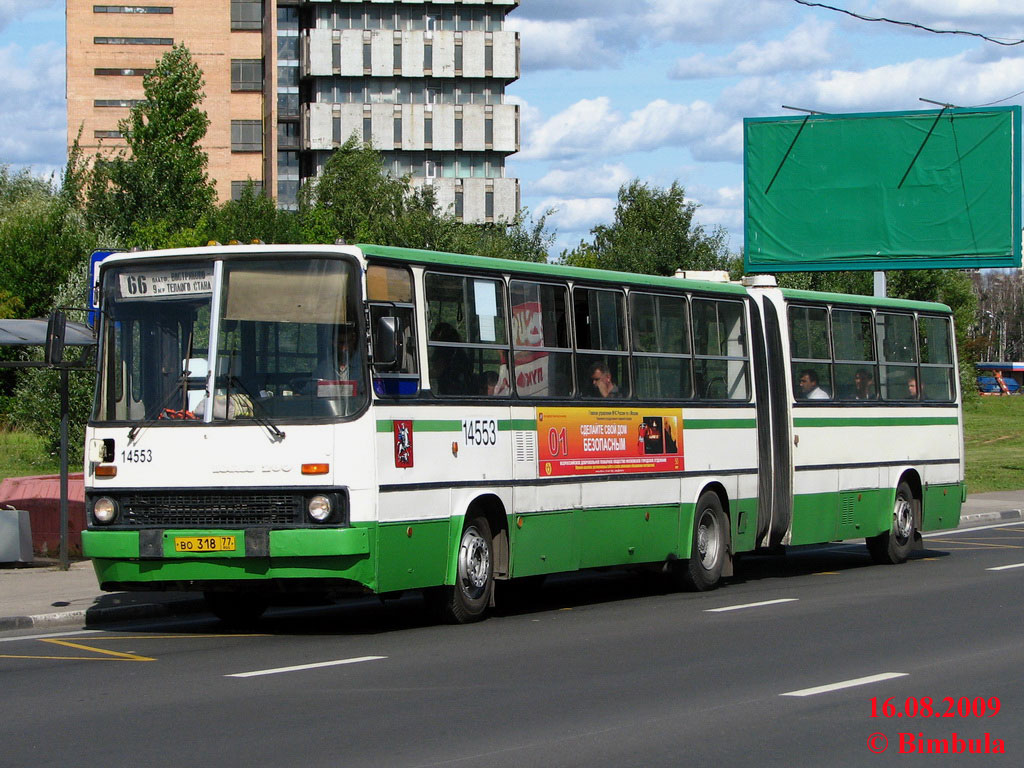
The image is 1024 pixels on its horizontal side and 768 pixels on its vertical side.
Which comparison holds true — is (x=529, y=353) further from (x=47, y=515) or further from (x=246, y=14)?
(x=246, y=14)

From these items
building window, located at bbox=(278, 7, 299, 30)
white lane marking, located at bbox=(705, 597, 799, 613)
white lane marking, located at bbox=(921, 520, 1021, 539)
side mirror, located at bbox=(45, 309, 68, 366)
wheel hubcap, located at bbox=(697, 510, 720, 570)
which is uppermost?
building window, located at bbox=(278, 7, 299, 30)

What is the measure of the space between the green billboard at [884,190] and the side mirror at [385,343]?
24781 millimetres

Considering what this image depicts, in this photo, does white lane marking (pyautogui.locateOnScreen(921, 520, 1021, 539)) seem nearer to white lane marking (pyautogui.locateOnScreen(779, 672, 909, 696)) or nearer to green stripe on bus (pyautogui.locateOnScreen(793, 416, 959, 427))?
green stripe on bus (pyautogui.locateOnScreen(793, 416, 959, 427))

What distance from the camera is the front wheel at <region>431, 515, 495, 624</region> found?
13727 millimetres

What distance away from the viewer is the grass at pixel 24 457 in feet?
126

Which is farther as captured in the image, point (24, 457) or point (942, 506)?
point (24, 457)

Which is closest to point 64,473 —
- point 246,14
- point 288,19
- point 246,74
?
point 246,74

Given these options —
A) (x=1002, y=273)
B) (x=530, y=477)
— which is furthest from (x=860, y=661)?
(x=1002, y=273)

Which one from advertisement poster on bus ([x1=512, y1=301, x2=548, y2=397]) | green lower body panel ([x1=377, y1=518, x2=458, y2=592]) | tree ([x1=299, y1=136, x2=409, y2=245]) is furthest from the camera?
tree ([x1=299, y1=136, x2=409, y2=245])

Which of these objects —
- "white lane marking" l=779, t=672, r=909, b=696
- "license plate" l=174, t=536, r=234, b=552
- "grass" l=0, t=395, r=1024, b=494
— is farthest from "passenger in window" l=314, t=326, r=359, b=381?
"grass" l=0, t=395, r=1024, b=494

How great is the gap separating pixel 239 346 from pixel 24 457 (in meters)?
32.7

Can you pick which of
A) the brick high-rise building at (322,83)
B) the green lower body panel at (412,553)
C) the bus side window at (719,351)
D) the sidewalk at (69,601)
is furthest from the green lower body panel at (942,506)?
the brick high-rise building at (322,83)

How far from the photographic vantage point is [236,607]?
47.1 ft

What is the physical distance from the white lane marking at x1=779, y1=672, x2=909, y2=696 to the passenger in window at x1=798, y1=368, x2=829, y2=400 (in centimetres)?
854
